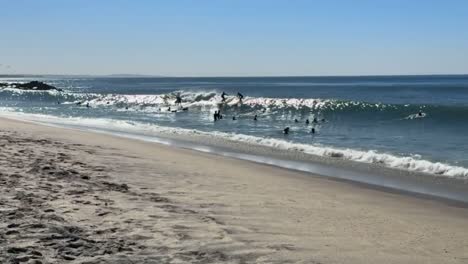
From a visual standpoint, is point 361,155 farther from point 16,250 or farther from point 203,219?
point 16,250

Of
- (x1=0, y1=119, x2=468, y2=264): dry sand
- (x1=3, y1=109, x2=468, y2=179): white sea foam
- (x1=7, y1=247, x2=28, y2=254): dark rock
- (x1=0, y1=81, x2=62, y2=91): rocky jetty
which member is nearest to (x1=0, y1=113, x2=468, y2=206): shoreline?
(x1=3, y1=109, x2=468, y2=179): white sea foam

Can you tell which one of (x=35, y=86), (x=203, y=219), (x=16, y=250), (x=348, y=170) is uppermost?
(x=16, y=250)

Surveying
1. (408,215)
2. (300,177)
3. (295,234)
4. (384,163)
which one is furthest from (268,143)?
(295,234)

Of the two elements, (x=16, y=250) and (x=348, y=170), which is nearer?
(x=16, y=250)

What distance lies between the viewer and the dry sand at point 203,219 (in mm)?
5078

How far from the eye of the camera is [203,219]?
636cm

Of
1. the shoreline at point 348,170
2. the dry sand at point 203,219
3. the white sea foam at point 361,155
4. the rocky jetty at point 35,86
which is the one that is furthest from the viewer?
the rocky jetty at point 35,86

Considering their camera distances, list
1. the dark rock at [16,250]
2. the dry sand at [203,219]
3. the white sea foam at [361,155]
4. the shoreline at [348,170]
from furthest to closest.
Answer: the white sea foam at [361,155]
the shoreline at [348,170]
the dry sand at [203,219]
the dark rock at [16,250]

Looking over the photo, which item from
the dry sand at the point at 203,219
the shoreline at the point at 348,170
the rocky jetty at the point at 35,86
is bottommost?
the rocky jetty at the point at 35,86

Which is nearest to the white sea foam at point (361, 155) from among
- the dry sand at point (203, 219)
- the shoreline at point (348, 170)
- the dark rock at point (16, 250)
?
the shoreline at point (348, 170)

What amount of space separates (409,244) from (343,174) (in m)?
6.39

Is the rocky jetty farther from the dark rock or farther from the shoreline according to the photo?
the dark rock

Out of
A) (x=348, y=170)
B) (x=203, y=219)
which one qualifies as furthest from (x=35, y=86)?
(x=203, y=219)

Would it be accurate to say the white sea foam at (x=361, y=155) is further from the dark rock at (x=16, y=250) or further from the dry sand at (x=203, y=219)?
the dark rock at (x=16, y=250)
